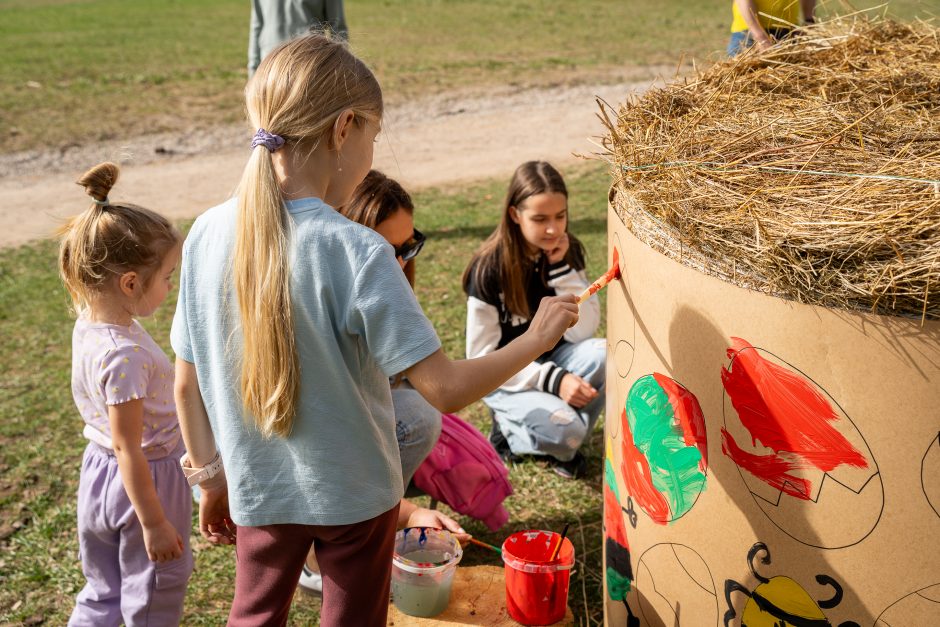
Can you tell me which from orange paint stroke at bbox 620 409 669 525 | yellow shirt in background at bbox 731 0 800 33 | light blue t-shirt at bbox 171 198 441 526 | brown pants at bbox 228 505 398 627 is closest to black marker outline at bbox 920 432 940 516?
orange paint stroke at bbox 620 409 669 525

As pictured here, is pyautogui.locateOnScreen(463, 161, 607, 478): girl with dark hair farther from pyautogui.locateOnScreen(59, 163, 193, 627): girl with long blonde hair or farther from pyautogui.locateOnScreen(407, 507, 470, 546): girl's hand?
pyautogui.locateOnScreen(59, 163, 193, 627): girl with long blonde hair

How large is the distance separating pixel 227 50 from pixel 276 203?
515 inches

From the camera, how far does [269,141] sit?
6.02 feet

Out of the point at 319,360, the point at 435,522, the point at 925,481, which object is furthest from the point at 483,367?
the point at 435,522

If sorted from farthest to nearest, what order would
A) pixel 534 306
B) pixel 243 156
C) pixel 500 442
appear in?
1. pixel 243 156
2. pixel 500 442
3. pixel 534 306

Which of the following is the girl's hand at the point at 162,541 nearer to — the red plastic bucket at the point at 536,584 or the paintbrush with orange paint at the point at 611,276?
the red plastic bucket at the point at 536,584

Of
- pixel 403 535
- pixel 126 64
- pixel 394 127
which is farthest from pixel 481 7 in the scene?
pixel 403 535

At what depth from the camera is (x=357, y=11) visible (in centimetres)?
1783

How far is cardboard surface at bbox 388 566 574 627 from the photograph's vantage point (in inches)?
110

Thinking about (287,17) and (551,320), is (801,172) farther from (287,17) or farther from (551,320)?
(287,17)

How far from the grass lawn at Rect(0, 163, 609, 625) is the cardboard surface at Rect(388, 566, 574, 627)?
189mm

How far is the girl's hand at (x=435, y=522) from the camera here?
294 centimetres

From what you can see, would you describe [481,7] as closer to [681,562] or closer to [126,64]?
[126,64]

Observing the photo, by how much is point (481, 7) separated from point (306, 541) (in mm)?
17947
